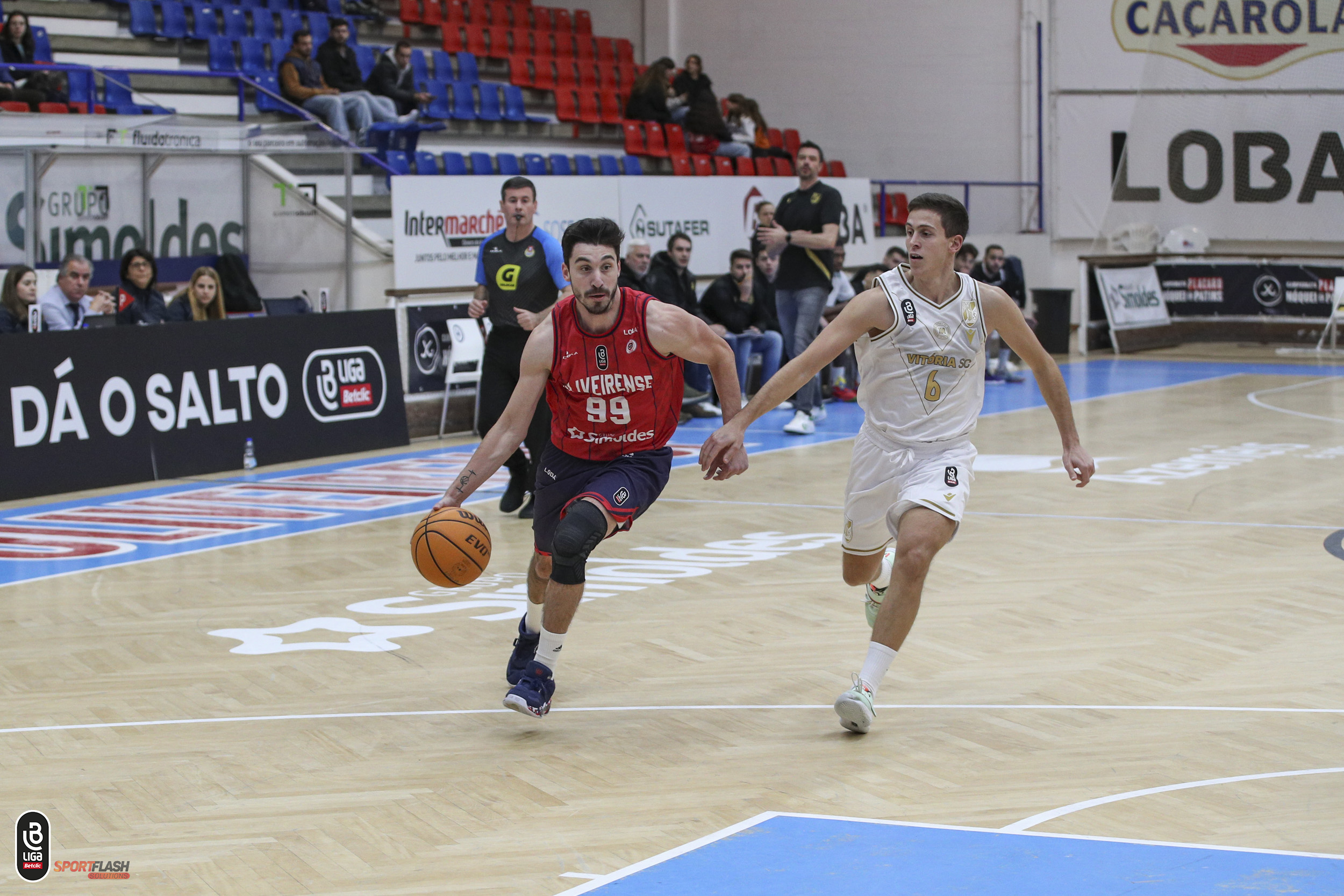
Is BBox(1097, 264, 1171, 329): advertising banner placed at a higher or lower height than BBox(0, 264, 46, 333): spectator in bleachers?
lower

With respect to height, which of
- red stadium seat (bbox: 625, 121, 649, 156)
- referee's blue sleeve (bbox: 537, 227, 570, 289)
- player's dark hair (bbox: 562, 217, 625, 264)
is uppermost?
red stadium seat (bbox: 625, 121, 649, 156)

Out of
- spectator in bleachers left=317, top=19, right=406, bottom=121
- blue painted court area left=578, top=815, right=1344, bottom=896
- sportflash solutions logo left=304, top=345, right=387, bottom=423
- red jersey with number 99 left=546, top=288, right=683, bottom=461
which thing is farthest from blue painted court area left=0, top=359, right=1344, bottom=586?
spectator in bleachers left=317, top=19, right=406, bottom=121

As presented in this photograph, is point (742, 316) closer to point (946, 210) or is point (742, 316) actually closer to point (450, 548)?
point (946, 210)

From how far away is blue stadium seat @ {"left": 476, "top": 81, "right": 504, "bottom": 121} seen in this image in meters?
20.9

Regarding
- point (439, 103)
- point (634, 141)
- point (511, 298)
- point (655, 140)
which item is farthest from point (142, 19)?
point (511, 298)

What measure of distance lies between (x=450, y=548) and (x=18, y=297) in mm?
7092

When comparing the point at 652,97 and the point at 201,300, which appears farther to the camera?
the point at 652,97

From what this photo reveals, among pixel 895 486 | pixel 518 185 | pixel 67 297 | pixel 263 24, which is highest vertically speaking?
pixel 263 24

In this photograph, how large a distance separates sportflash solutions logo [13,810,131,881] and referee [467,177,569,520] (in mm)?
4975

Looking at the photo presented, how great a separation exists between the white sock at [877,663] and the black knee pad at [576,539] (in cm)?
98

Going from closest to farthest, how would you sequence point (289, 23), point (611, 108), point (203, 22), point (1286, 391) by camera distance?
point (1286, 391), point (203, 22), point (289, 23), point (611, 108)

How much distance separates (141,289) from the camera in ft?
39.2

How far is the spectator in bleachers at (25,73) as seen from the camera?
14.5 meters

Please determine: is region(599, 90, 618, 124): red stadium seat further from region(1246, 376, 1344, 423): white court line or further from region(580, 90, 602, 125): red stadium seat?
region(1246, 376, 1344, 423): white court line
